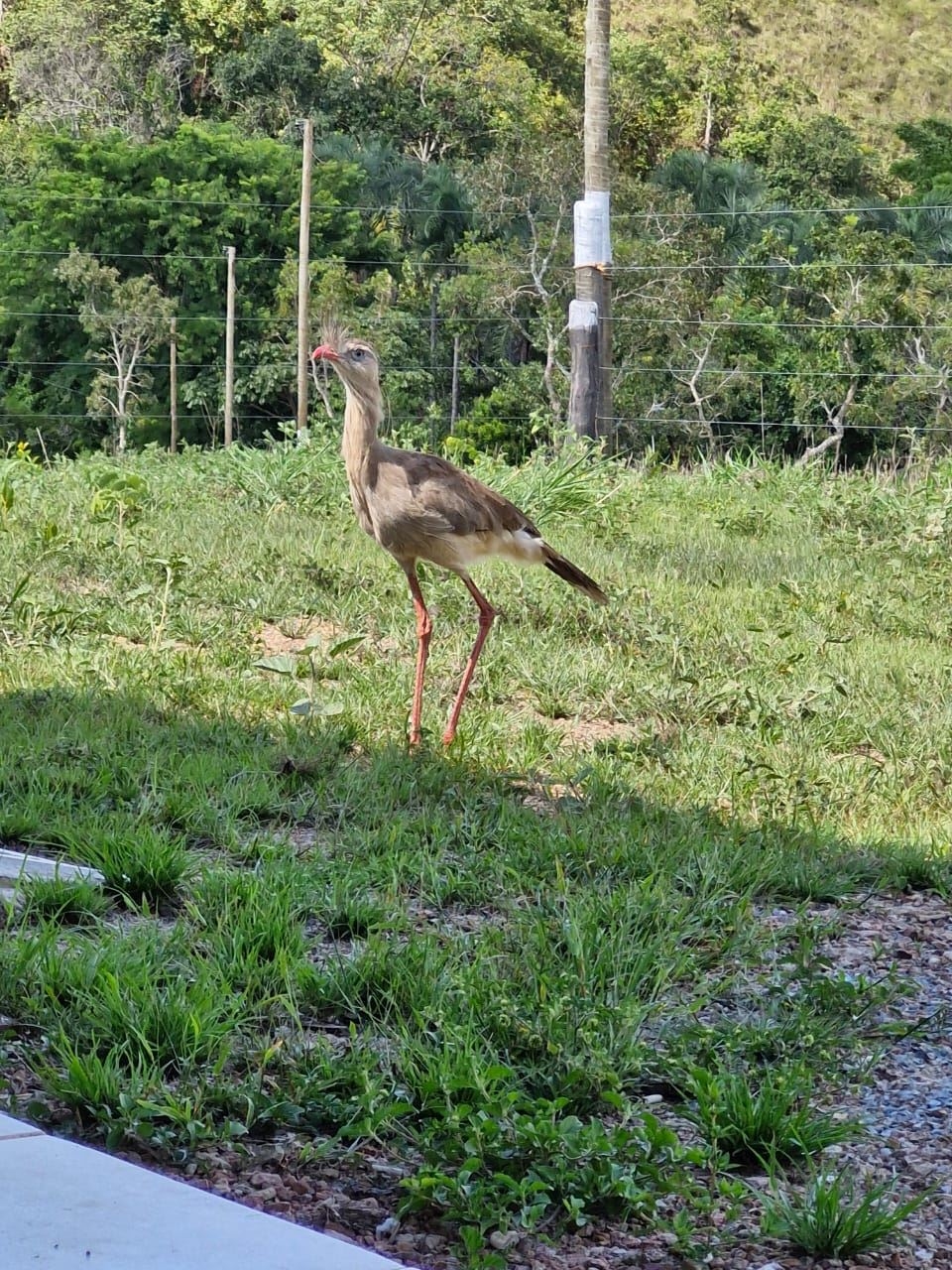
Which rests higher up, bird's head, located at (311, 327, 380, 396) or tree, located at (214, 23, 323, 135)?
tree, located at (214, 23, 323, 135)

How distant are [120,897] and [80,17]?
46.2 meters

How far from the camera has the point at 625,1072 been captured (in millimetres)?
2617

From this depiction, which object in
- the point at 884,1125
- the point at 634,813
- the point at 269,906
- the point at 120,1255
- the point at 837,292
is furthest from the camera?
the point at 837,292

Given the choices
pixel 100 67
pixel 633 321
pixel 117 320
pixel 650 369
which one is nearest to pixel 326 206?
pixel 117 320

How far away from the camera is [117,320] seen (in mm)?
33250

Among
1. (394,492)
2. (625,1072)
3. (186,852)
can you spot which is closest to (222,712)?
(394,492)

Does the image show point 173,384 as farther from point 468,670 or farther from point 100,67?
point 468,670

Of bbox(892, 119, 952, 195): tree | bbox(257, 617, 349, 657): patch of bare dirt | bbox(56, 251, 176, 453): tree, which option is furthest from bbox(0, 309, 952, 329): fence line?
bbox(257, 617, 349, 657): patch of bare dirt

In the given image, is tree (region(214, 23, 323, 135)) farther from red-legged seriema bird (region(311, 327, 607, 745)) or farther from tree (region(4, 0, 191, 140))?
red-legged seriema bird (region(311, 327, 607, 745))

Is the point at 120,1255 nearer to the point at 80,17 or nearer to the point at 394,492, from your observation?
the point at 394,492

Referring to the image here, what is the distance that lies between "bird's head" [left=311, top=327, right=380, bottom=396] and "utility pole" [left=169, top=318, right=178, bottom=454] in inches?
1020

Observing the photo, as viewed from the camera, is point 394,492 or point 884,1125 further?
Answer: point 394,492

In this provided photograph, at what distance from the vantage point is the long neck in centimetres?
554

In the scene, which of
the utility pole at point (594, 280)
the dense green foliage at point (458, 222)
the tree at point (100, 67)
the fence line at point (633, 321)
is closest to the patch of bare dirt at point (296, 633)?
the utility pole at point (594, 280)
